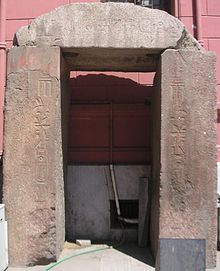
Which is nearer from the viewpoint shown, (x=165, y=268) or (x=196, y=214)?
(x=165, y=268)

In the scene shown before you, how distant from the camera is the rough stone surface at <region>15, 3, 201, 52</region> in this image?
4.22 meters

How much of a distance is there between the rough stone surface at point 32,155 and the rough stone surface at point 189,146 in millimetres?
1149

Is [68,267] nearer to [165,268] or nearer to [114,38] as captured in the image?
[165,268]

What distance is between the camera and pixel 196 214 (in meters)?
4.17

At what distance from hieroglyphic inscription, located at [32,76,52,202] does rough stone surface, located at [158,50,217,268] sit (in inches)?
48.0

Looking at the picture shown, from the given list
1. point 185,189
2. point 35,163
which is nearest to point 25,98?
point 35,163

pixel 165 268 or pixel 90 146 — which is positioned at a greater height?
pixel 90 146

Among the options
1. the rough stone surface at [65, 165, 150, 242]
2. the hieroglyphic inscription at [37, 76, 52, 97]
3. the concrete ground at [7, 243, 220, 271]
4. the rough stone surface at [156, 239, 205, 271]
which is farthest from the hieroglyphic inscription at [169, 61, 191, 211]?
the rough stone surface at [156, 239, 205, 271]

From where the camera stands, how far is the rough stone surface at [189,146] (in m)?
4.16

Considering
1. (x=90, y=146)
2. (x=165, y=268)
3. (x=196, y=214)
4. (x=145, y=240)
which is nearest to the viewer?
(x=165, y=268)

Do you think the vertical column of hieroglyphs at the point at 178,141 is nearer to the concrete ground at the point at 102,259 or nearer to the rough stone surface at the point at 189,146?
the rough stone surface at the point at 189,146

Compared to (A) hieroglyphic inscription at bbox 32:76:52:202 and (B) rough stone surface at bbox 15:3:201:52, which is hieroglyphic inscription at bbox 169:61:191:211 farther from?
(A) hieroglyphic inscription at bbox 32:76:52:202

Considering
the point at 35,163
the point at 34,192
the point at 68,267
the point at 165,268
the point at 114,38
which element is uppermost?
the point at 114,38

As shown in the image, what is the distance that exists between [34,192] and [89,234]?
1.43 m
